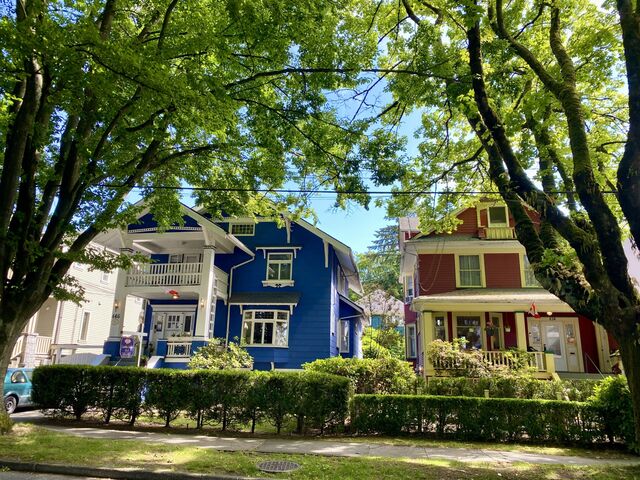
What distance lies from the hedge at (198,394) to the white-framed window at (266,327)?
930 centimetres

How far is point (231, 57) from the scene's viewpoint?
923 cm

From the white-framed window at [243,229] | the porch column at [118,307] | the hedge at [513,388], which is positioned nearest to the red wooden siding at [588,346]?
the hedge at [513,388]

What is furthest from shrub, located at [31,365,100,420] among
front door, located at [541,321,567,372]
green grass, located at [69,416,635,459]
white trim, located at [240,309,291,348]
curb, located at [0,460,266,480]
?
front door, located at [541,321,567,372]

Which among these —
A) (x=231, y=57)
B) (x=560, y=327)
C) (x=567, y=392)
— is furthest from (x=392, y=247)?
(x=231, y=57)

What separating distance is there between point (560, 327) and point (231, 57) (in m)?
17.8

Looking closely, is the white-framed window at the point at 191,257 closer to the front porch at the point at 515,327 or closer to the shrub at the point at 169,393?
the front porch at the point at 515,327

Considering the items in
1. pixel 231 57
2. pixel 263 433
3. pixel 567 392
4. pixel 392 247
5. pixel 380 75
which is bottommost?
pixel 263 433

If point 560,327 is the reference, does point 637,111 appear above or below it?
above

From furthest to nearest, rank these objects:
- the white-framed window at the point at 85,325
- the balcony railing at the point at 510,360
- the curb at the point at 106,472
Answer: the white-framed window at the point at 85,325, the balcony railing at the point at 510,360, the curb at the point at 106,472

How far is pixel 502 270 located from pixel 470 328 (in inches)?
121

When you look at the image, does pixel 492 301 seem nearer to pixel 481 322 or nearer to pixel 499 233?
pixel 481 322

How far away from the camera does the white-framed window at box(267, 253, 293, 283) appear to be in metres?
21.8

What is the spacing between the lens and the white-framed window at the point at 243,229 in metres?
22.5

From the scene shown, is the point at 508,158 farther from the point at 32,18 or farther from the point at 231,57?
the point at 32,18
